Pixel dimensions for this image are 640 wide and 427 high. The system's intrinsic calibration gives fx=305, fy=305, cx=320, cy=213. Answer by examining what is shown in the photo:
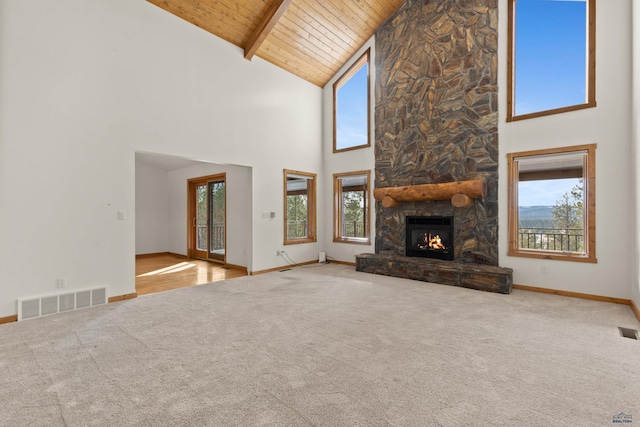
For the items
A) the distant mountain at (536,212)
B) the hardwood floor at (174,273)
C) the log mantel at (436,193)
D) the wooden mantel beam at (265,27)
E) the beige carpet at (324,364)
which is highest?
the wooden mantel beam at (265,27)

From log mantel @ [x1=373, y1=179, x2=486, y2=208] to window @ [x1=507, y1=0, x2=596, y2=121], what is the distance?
1.25m

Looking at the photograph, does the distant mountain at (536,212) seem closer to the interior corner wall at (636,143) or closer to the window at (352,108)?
the interior corner wall at (636,143)

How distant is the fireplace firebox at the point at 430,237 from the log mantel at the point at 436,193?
45 centimetres

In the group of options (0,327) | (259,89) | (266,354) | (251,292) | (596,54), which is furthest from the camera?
(259,89)

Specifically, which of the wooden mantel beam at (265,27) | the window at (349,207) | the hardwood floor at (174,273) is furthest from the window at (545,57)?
the hardwood floor at (174,273)

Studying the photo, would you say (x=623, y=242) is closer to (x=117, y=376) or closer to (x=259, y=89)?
(x=117, y=376)

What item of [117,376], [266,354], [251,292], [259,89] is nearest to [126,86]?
[259,89]

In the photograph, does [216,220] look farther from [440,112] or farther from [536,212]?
[536,212]

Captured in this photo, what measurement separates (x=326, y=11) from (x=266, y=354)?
582cm

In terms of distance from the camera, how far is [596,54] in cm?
420

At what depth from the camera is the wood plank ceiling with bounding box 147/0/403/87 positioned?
16.5ft

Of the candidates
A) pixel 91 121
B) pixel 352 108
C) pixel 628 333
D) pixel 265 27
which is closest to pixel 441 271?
pixel 628 333

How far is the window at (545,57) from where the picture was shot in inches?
178

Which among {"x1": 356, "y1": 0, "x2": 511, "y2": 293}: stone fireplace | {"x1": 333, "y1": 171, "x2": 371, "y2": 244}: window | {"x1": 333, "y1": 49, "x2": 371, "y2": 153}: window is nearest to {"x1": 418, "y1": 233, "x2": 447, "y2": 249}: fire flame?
{"x1": 356, "y1": 0, "x2": 511, "y2": 293}: stone fireplace
